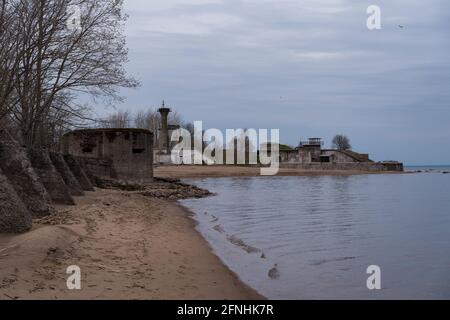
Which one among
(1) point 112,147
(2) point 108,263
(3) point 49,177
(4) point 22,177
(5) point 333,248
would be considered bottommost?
(5) point 333,248

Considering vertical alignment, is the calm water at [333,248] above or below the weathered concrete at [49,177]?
below

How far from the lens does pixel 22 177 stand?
40.4ft

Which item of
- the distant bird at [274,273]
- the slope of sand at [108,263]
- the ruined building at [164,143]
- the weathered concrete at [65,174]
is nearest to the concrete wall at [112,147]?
the weathered concrete at [65,174]

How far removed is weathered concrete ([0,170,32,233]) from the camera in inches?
399

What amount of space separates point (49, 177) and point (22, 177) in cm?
413

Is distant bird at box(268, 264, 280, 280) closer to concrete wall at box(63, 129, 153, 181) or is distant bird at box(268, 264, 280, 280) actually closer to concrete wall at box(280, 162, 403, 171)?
concrete wall at box(63, 129, 153, 181)

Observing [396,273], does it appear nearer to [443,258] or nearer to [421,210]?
[443,258]

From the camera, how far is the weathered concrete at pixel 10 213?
33.3ft

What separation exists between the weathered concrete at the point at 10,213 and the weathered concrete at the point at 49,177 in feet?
18.7

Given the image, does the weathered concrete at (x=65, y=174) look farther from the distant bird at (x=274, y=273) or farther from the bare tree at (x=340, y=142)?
the bare tree at (x=340, y=142)

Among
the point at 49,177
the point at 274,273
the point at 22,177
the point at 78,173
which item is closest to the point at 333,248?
the point at 274,273

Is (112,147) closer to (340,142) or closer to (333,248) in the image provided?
(333,248)

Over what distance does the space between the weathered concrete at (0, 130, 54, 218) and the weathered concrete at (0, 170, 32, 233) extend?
1.67m
